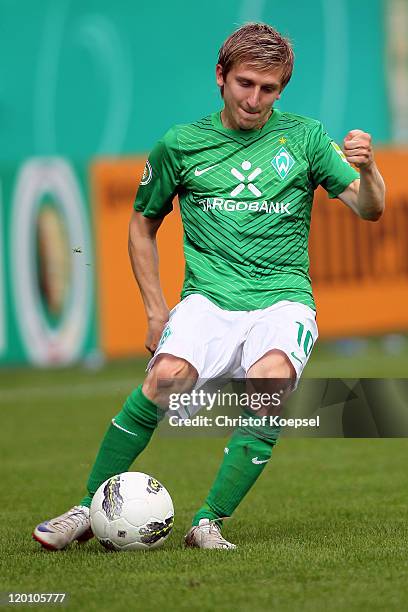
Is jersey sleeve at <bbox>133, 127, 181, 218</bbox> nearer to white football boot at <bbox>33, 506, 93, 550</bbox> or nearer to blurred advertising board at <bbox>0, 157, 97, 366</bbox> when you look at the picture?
white football boot at <bbox>33, 506, 93, 550</bbox>

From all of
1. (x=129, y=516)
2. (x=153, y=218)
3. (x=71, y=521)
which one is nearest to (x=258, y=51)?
(x=153, y=218)

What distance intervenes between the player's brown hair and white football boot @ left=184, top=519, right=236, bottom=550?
1.68m

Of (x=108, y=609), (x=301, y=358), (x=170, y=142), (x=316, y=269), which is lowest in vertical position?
(x=316, y=269)

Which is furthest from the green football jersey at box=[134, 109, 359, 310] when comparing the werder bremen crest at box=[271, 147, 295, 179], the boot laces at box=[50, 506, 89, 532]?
the boot laces at box=[50, 506, 89, 532]

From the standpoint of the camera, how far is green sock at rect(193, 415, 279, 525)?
5.40m

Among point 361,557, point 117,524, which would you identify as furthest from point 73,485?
point 361,557

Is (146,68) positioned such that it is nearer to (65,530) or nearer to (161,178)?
(161,178)

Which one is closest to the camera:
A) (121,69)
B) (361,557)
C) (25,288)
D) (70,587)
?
(70,587)

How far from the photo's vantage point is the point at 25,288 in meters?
12.7

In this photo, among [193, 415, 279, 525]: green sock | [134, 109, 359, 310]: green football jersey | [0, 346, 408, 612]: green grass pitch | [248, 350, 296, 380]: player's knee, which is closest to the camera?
[0, 346, 408, 612]: green grass pitch

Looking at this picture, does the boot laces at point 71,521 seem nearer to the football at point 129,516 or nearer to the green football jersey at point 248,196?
the football at point 129,516

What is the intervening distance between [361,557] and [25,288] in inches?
314

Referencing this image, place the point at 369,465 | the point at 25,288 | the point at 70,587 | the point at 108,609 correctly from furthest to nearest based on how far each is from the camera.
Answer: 1. the point at 25,288
2. the point at 369,465
3. the point at 70,587
4. the point at 108,609

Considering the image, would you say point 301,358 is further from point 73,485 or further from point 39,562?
point 73,485
